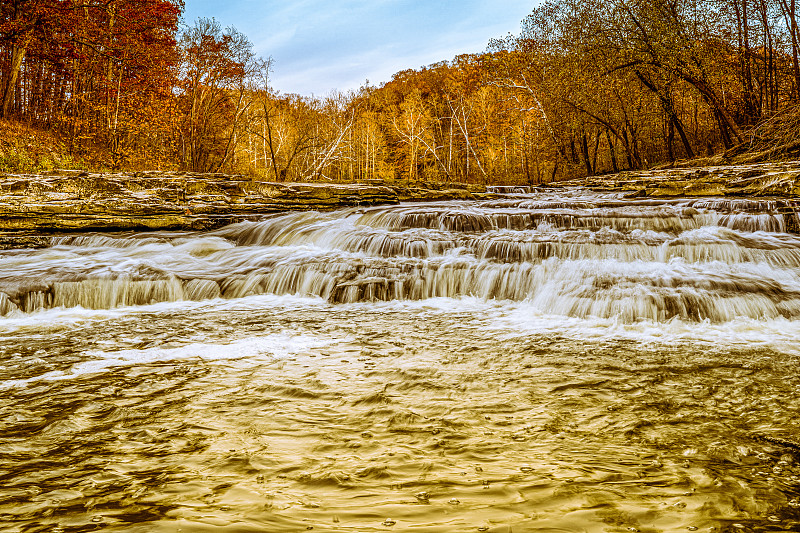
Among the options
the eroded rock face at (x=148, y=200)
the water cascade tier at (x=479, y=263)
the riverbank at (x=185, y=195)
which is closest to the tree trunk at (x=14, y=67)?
the riverbank at (x=185, y=195)

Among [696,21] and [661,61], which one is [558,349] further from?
[696,21]

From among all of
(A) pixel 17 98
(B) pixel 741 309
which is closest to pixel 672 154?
(B) pixel 741 309

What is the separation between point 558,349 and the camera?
367cm

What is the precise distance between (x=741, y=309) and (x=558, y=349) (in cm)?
261

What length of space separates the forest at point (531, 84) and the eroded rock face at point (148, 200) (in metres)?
4.05

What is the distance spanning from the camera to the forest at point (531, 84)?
16734 millimetres

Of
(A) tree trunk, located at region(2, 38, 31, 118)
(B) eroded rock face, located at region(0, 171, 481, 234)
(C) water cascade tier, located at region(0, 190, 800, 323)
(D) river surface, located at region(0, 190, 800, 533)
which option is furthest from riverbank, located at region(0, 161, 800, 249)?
(A) tree trunk, located at region(2, 38, 31, 118)

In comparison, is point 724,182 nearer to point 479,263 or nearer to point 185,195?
point 479,263

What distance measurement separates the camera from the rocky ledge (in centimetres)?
1020

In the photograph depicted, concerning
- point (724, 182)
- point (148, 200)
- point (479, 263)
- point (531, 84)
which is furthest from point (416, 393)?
point (531, 84)

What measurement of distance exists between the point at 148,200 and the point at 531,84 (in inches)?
770

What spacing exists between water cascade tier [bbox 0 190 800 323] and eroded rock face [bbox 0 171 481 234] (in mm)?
835

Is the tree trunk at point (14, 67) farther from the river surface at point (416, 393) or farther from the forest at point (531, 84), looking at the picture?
the river surface at point (416, 393)

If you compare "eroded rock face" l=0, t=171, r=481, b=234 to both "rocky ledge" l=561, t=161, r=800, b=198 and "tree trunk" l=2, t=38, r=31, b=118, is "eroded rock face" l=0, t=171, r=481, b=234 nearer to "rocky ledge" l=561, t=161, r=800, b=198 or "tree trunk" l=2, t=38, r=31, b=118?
"rocky ledge" l=561, t=161, r=800, b=198
